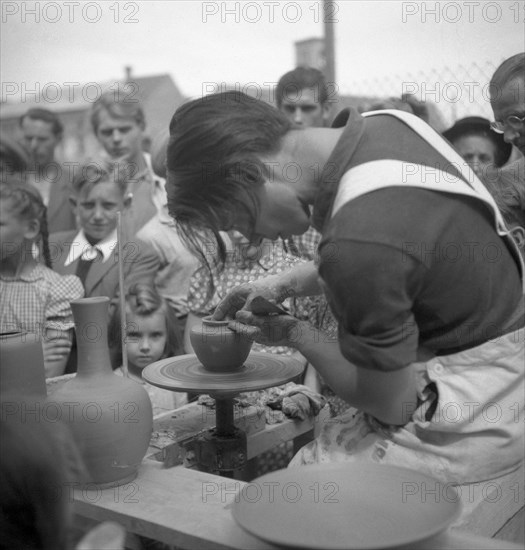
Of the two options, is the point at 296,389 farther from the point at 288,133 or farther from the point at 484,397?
the point at 288,133

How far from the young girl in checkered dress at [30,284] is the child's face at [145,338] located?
0.31 m

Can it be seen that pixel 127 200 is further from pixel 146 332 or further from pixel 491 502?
pixel 491 502

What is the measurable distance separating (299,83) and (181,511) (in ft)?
9.25

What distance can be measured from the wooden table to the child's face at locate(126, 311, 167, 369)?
134cm

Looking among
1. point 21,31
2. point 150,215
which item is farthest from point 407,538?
point 21,31

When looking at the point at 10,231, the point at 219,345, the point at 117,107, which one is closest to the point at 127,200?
the point at 10,231

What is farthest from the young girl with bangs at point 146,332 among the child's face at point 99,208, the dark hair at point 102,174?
the dark hair at point 102,174

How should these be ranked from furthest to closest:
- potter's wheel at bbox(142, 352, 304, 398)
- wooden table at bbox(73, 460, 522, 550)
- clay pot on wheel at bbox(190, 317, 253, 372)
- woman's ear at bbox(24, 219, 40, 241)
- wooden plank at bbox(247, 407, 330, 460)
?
woman's ear at bbox(24, 219, 40, 241) < wooden plank at bbox(247, 407, 330, 460) < clay pot on wheel at bbox(190, 317, 253, 372) < potter's wheel at bbox(142, 352, 304, 398) < wooden table at bbox(73, 460, 522, 550)

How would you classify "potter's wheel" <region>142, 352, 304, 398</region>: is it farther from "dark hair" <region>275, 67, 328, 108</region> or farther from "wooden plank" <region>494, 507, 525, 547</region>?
"dark hair" <region>275, 67, 328, 108</region>

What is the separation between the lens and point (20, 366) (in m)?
1.45

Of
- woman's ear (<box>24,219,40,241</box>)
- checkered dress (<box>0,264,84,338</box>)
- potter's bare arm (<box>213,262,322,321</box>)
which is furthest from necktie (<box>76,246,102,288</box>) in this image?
potter's bare arm (<box>213,262,322,321</box>)

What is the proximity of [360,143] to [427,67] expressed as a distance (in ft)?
10.5

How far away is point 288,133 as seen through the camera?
4.83 ft

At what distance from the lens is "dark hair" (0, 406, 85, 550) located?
957mm
